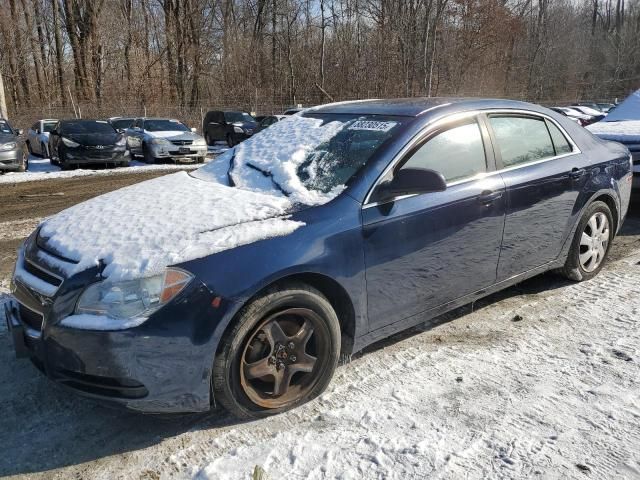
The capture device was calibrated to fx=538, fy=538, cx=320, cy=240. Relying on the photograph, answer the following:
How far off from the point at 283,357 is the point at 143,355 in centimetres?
74

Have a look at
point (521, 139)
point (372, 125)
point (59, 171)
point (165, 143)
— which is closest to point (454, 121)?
point (372, 125)

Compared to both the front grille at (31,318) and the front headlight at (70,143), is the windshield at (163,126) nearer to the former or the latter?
the front headlight at (70,143)

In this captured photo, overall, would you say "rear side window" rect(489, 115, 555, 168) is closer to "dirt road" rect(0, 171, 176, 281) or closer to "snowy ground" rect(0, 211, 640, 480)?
"snowy ground" rect(0, 211, 640, 480)

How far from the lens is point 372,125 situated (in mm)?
3619

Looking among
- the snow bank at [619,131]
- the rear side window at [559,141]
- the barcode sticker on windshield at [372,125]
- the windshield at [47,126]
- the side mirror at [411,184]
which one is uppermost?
the barcode sticker on windshield at [372,125]

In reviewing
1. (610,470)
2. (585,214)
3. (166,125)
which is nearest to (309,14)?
(166,125)

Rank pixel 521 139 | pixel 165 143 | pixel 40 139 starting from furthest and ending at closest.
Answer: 1. pixel 40 139
2. pixel 165 143
3. pixel 521 139

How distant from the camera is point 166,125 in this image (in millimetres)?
17625

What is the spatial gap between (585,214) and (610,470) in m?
2.58

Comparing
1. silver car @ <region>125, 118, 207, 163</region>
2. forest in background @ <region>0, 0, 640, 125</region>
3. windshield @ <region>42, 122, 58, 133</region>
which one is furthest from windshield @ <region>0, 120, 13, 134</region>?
forest in background @ <region>0, 0, 640, 125</region>

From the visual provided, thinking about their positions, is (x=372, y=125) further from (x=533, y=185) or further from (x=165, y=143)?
(x=165, y=143)

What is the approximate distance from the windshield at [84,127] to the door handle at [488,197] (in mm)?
14084

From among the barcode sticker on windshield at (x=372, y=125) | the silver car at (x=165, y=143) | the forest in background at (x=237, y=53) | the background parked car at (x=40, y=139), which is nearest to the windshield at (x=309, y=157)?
the barcode sticker on windshield at (x=372, y=125)

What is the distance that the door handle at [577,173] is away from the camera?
4.27 meters
